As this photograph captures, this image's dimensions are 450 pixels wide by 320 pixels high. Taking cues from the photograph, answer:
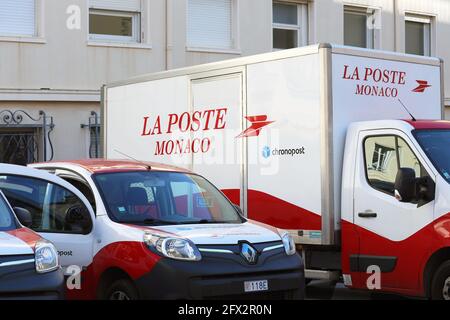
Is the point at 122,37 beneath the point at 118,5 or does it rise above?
beneath

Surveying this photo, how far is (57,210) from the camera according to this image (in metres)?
8.02

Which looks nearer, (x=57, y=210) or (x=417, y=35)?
(x=57, y=210)

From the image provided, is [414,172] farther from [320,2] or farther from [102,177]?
[320,2]

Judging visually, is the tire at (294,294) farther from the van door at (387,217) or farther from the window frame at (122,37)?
the window frame at (122,37)

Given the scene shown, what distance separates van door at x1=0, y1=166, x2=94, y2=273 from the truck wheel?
3.49m

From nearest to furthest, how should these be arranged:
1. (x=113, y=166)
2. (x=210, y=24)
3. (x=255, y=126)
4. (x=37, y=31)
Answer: (x=113, y=166), (x=255, y=126), (x=37, y=31), (x=210, y=24)

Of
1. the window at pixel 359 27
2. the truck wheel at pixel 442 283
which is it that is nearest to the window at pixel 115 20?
the window at pixel 359 27

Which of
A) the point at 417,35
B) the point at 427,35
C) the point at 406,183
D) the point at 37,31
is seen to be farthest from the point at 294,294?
the point at 427,35

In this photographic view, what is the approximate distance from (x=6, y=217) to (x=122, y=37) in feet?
33.9

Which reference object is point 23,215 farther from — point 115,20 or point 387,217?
point 115,20

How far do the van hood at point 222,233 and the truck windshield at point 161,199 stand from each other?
9.4 inches

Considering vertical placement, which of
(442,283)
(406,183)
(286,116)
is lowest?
(442,283)

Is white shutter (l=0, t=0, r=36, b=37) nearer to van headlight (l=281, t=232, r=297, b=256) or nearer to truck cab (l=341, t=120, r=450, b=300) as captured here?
truck cab (l=341, t=120, r=450, b=300)

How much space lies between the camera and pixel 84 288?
7777 mm
